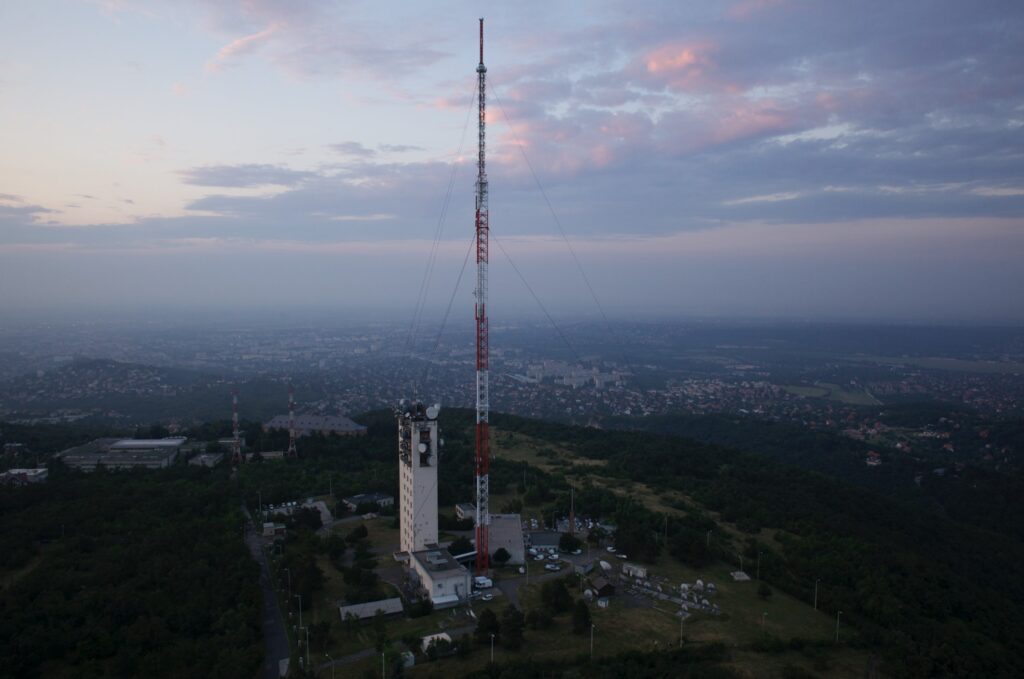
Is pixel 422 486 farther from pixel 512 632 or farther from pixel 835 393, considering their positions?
pixel 835 393

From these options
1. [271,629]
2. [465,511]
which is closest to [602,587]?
[465,511]

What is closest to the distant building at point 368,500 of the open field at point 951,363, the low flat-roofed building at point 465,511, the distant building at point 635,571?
the low flat-roofed building at point 465,511

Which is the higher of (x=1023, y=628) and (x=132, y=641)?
(x=132, y=641)

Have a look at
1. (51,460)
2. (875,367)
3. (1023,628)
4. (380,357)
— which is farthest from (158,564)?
(875,367)

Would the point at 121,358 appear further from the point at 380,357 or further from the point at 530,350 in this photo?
the point at 530,350

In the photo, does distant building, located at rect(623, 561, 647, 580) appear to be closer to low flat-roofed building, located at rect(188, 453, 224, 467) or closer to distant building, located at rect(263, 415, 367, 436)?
low flat-roofed building, located at rect(188, 453, 224, 467)

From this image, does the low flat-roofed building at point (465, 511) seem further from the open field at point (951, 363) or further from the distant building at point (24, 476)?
the open field at point (951, 363)
